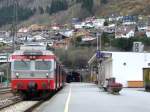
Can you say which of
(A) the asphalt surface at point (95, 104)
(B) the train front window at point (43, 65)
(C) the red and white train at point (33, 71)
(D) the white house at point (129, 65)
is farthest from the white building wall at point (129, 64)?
(B) the train front window at point (43, 65)

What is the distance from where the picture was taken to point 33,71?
38188mm

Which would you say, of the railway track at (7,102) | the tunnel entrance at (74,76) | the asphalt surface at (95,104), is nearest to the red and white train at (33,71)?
the railway track at (7,102)

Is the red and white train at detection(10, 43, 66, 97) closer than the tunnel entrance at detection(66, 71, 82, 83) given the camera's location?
Yes

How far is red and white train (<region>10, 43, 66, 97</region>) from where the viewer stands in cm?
3769

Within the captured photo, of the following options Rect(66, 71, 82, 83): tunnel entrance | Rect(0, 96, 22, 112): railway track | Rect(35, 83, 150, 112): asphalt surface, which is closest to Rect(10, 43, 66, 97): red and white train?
Rect(0, 96, 22, 112): railway track

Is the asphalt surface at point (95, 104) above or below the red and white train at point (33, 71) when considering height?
below

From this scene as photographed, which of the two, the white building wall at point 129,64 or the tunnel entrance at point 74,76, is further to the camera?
the tunnel entrance at point 74,76

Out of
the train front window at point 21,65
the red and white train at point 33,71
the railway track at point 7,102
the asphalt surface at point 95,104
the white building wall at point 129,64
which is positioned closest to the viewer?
the asphalt surface at point 95,104

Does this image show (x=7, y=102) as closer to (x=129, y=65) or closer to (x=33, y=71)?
(x=33, y=71)

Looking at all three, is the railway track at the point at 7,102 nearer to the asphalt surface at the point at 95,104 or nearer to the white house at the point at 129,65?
the asphalt surface at the point at 95,104

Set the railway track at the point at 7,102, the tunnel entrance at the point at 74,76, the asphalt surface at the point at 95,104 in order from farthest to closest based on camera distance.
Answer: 1. the tunnel entrance at the point at 74,76
2. the railway track at the point at 7,102
3. the asphalt surface at the point at 95,104

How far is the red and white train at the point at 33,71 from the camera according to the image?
124 feet

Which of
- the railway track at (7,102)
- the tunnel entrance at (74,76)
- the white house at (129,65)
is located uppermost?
the white house at (129,65)

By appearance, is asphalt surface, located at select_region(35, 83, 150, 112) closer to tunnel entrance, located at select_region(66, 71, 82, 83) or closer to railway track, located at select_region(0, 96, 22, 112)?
railway track, located at select_region(0, 96, 22, 112)
